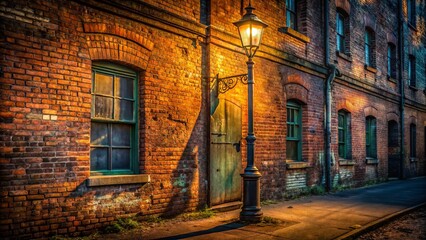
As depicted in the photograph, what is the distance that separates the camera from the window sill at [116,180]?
5598mm

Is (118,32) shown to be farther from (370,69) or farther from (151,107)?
(370,69)

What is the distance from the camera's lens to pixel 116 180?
233 inches

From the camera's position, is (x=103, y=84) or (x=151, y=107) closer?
(x=103, y=84)

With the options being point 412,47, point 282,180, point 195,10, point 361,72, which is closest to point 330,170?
point 282,180

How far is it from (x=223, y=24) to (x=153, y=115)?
276 centimetres

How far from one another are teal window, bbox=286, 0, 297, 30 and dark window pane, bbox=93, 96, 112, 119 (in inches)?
245

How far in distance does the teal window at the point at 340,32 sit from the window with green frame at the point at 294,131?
3391 mm

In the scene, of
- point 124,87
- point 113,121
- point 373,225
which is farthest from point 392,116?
point 113,121

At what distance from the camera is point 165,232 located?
5.75 metres

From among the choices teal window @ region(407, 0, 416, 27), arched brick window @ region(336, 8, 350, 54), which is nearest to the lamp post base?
arched brick window @ region(336, 8, 350, 54)

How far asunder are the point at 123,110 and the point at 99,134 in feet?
1.94

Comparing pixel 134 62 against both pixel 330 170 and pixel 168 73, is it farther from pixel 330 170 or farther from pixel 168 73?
pixel 330 170

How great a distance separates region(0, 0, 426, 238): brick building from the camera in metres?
4.97

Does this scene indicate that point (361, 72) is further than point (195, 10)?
Yes
